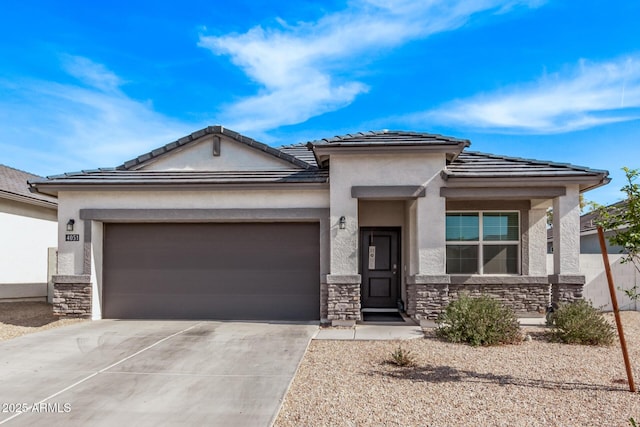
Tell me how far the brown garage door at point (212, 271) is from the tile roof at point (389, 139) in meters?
2.16

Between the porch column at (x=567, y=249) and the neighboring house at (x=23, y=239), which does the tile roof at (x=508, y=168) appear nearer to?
the porch column at (x=567, y=249)

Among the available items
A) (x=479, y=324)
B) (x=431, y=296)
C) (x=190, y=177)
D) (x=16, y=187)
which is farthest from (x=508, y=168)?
(x=16, y=187)

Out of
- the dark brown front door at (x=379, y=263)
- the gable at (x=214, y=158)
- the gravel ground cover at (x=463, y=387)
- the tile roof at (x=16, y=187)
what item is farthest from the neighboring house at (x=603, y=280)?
the tile roof at (x=16, y=187)

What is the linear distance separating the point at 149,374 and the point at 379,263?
286 inches

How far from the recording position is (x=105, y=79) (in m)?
13.0

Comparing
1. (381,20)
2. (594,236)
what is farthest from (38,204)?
(594,236)

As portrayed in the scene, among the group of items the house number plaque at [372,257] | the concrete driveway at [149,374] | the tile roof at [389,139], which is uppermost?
the tile roof at [389,139]

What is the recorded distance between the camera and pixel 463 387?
549cm

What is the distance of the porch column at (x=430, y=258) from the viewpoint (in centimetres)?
964

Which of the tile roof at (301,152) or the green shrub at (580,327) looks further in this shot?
the tile roof at (301,152)

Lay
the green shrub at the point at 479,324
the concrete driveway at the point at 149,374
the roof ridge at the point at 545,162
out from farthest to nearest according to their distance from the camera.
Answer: the roof ridge at the point at 545,162 → the green shrub at the point at 479,324 → the concrete driveway at the point at 149,374

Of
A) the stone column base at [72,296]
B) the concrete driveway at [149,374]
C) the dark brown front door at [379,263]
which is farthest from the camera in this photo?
the dark brown front door at [379,263]

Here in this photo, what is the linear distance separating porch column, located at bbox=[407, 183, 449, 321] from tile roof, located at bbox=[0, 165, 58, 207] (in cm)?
1173

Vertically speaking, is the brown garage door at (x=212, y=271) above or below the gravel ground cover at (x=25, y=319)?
above
